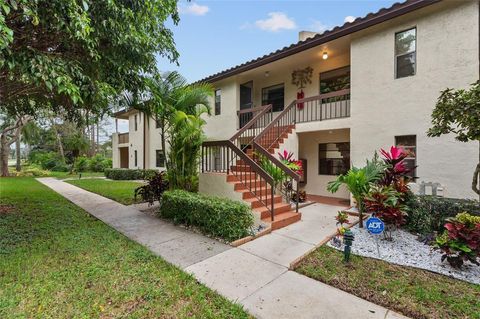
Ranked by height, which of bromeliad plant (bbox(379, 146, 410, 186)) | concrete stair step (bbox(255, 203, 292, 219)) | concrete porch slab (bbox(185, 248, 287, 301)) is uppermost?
bromeliad plant (bbox(379, 146, 410, 186))

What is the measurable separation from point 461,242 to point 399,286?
1.38m

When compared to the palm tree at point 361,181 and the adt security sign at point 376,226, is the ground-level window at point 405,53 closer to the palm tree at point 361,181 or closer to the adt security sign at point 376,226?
the palm tree at point 361,181

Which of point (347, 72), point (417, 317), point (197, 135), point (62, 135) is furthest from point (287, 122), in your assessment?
point (62, 135)

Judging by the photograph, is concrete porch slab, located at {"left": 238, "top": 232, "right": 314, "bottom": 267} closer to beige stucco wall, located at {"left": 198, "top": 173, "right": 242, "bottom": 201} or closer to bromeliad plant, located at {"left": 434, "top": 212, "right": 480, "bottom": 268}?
beige stucco wall, located at {"left": 198, "top": 173, "right": 242, "bottom": 201}

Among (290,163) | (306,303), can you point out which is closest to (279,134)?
(290,163)

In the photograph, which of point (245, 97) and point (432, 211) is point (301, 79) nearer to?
point (245, 97)

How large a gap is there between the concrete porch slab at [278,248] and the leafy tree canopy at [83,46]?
3909 mm

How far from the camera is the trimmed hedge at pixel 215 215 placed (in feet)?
16.7

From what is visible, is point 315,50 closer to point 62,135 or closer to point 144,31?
point 144,31

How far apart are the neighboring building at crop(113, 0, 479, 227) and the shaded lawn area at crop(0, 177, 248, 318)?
311 centimetres

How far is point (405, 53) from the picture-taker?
7.03 m

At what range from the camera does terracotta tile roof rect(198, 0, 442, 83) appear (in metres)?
6.48

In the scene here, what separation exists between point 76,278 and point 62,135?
121ft

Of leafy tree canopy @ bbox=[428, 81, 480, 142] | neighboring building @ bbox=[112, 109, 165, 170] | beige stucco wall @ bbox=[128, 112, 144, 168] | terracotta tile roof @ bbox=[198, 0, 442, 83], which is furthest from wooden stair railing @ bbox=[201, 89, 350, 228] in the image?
beige stucco wall @ bbox=[128, 112, 144, 168]
